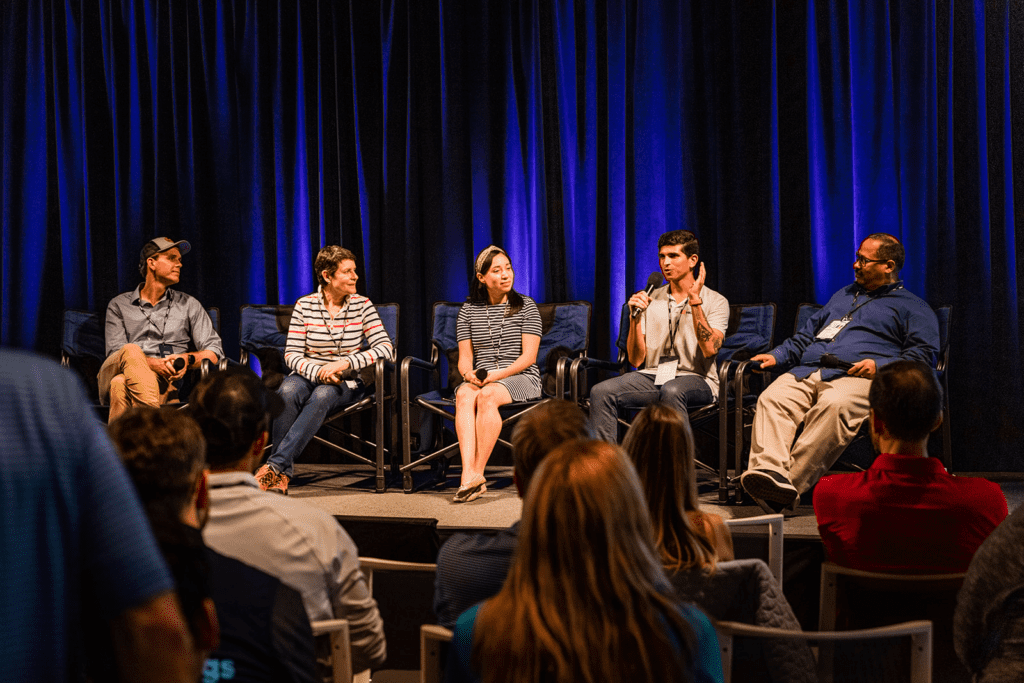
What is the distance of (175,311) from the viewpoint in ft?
14.7

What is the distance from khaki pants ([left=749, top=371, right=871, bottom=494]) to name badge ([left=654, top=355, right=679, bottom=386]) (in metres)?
0.46

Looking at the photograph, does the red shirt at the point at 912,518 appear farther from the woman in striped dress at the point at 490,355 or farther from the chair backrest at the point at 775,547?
the woman in striped dress at the point at 490,355

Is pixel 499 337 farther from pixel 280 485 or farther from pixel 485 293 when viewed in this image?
pixel 280 485

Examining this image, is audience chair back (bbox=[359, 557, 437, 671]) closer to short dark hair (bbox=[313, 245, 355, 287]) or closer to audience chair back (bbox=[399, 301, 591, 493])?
audience chair back (bbox=[399, 301, 591, 493])

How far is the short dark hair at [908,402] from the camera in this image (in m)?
1.87

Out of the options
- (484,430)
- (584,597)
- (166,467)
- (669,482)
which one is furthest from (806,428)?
(166,467)

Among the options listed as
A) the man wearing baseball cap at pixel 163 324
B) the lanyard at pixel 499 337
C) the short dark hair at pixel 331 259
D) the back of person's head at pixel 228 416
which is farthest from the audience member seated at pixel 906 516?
the man wearing baseball cap at pixel 163 324

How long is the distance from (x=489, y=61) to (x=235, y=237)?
1.86 metres

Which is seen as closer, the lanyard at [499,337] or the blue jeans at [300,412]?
the blue jeans at [300,412]

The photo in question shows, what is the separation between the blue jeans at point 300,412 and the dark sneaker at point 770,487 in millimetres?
1896

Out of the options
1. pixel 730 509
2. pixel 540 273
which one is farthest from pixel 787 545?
pixel 540 273

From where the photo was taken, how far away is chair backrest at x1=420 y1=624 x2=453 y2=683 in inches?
47.7

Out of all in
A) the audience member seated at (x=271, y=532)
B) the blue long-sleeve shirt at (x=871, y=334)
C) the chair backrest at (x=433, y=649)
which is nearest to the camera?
the chair backrest at (x=433, y=649)

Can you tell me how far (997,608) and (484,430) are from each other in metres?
2.68
